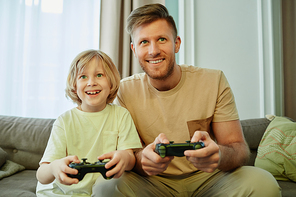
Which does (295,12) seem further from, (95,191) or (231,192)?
(95,191)

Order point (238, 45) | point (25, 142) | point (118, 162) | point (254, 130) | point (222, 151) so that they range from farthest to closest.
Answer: point (238, 45)
point (254, 130)
point (25, 142)
point (222, 151)
point (118, 162)

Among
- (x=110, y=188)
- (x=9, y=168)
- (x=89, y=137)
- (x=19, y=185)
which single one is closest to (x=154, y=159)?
(x=110, y=188)

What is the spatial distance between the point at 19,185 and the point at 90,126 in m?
0.64

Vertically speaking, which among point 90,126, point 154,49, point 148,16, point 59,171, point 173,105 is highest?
point 148,16

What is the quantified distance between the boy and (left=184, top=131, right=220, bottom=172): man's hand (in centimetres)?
33

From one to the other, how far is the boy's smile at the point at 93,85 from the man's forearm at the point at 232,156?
0.62 metres

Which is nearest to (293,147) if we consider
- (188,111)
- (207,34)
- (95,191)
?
(188,111)

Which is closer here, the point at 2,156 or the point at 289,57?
the point at 2,156

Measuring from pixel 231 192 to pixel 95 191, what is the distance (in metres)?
0.57

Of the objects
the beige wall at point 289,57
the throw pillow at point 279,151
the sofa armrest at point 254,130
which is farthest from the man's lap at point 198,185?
the beige wall at point 289,57

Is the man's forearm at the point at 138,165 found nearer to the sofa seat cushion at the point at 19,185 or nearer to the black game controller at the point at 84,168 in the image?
the black game controller at the point at 84,168

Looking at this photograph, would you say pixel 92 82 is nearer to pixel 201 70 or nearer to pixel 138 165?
pixel 138 165

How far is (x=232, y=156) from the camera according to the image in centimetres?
114

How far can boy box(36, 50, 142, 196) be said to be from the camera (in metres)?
1.18
